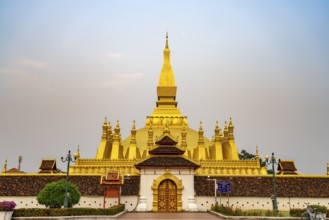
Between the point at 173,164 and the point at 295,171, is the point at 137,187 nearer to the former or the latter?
the point at 173,164

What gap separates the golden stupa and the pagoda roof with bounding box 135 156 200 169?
172 centimetres

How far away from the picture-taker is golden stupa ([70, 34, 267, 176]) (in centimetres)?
4316

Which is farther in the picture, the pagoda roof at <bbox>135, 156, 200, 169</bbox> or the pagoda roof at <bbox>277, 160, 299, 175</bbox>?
the pagoda roof at <bbox>277, 160, 299, 175</bbox>

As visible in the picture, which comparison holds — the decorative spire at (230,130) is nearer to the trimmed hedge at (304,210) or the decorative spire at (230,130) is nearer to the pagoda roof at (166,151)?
the pagoda roof at (166,151)

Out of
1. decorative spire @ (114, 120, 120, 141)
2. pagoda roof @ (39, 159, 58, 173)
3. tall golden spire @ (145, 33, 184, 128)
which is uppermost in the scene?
tall golden spire @ (145, 33, 184, 128)

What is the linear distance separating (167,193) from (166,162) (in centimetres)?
272

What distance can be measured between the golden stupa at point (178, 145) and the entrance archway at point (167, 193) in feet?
10.2

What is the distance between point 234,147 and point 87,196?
19.4 m

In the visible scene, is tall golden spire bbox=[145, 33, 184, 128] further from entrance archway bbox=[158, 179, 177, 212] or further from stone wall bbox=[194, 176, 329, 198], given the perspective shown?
entrance archway bbox=[158, 179, 177, 212]

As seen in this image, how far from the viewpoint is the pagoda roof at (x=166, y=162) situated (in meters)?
35.3

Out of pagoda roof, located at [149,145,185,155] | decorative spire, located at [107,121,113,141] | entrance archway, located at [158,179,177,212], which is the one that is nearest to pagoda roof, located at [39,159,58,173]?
decorative spire, located at [107,121,113,141]

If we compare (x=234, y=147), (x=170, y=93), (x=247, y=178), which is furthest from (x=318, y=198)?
(x=170, y=93)

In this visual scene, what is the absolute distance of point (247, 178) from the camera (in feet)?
126

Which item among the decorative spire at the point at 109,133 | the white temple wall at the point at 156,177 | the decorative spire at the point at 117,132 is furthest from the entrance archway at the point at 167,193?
the decorative spire at the point at 109,133
